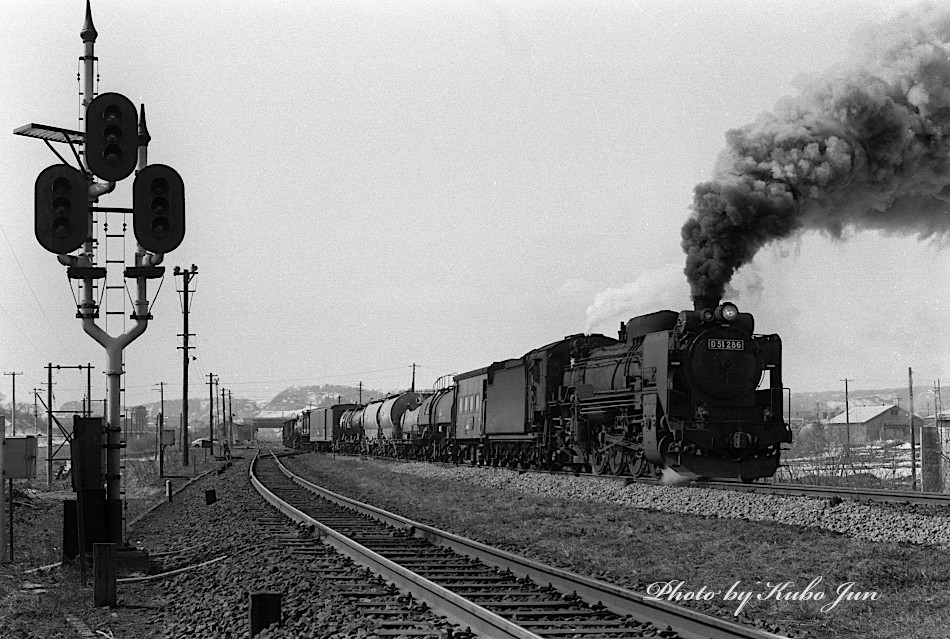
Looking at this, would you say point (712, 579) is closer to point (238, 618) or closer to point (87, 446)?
point (238, 618)

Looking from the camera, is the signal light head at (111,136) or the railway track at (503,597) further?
the signal light head at (111,136)

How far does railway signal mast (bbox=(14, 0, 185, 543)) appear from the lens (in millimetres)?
13453

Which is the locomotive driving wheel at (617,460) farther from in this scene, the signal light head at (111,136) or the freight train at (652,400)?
the signal light head at (111,136)

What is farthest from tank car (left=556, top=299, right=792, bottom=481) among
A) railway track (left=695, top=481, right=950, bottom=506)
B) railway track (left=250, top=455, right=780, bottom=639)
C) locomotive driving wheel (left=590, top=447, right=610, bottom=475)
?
railway track (left=250, top=455, right=780, bottom=639)

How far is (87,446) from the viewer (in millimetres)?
13734

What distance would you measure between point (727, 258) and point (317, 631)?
1732 centimetres

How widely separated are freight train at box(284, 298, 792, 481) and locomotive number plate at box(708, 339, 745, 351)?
0.03m

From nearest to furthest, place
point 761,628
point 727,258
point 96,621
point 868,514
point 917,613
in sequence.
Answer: point 761,628
point 917,613
point 96,621
point 868,514
point 727,258

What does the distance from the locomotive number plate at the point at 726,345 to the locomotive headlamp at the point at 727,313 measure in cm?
45

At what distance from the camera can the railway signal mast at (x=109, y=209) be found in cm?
1345

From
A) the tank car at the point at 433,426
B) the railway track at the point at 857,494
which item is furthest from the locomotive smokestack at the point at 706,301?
the tank car at the point at 433,426

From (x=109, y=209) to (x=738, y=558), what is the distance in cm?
984

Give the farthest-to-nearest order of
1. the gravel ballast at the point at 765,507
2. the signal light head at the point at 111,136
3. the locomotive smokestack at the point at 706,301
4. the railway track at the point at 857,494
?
the locomotive smokestack at the point at 706,301, the railway track at the point at 857,494, the signal light head at the point at 111,136, the gravel ballast at the point at 765,507

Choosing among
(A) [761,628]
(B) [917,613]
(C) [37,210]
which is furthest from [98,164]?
(B) [917,613]
